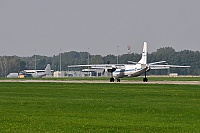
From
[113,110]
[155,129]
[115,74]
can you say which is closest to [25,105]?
[113,110]

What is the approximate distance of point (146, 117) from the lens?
33.1 meters

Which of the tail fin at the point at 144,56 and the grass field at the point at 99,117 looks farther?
the tail fin at the point at 144,56

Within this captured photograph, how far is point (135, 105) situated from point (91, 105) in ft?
9.68

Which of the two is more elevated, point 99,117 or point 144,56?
point 144,56

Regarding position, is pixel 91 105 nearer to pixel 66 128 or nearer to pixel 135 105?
pixel 135 105

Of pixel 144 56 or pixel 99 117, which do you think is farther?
pixel 144 56

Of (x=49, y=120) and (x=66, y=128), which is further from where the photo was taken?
(x=49, y=120)

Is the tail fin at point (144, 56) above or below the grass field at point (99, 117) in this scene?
above

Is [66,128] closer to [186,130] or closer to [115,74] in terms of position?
[186,130]

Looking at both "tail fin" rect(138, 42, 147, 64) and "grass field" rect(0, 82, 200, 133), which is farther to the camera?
"tail fin" rect(138, 42, 147, 64)

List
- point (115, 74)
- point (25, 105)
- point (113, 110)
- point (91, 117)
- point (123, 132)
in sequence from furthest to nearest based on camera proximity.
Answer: point (115, 74) → point (25, 105) → point (113, 110) → point (91, 117) → point (123, 132)

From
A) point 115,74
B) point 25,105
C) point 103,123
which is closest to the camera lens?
point 103,123

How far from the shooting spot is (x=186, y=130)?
89.8 ft

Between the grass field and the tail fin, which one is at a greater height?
the tail fin
